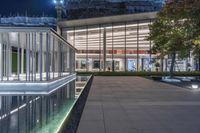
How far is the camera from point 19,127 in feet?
25.7

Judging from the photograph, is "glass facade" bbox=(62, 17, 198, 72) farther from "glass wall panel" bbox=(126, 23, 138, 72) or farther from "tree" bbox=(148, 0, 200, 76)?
"tree" bbox=(148, 0, 200, 76)

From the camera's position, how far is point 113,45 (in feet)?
157

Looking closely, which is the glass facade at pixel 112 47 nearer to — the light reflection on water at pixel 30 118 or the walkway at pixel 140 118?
the walkway at pixel 140 118

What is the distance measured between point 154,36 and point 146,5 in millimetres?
22924

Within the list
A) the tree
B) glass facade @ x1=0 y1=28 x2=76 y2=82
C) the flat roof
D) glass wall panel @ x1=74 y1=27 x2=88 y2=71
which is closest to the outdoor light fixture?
the flat roof

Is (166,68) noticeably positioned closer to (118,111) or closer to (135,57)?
(135,57)

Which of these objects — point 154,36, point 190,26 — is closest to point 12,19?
point 154,36

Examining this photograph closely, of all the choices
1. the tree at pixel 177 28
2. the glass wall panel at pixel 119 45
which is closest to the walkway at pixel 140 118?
the tree at pixel 177 28

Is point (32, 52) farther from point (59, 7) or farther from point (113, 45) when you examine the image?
point (59, 7)

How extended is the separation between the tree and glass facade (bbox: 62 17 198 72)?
667 inches

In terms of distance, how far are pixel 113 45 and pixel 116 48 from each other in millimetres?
555

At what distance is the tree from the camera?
2398cm

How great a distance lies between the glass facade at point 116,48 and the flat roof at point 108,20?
0.63 meters

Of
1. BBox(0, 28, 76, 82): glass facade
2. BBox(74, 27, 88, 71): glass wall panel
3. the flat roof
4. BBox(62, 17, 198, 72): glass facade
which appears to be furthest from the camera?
BBox(74, 27, 88, 71): glass wall panel
